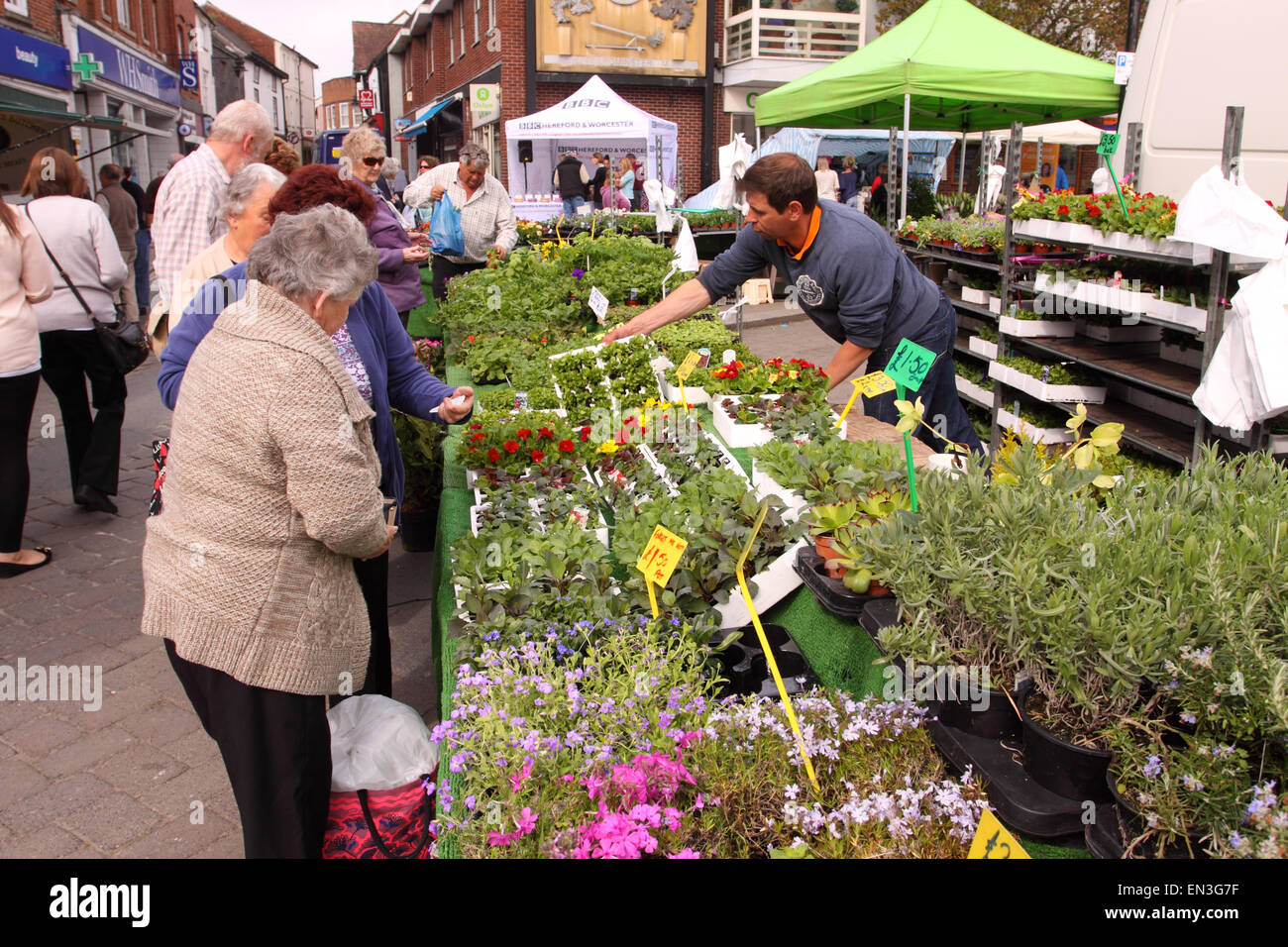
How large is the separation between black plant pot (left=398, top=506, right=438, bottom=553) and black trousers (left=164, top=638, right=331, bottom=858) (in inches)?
120

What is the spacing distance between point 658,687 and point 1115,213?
171 inches

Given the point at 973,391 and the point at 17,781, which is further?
the point at 973,391

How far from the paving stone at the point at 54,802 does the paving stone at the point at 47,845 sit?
42 millimetres

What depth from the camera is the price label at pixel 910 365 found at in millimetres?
3068

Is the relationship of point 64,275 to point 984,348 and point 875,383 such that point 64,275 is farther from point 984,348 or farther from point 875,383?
point 984,348

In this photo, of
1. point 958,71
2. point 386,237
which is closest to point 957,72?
point 958,71

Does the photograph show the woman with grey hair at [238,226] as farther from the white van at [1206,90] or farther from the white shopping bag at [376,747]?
the white van at [1206,90]

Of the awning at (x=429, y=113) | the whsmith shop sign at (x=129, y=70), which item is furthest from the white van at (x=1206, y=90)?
the awning at (x=429, y=113)

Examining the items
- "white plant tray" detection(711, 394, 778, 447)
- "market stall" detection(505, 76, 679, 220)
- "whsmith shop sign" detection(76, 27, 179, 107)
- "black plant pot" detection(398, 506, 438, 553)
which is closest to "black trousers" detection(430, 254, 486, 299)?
"black plant pot" detection(398, 506, 438, 553)

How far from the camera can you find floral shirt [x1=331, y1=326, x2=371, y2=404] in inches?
114

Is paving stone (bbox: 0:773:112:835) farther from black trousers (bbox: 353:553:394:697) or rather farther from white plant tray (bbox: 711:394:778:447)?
white plant tray (bbox: 711:394:778:447)

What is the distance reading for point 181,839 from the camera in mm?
3080

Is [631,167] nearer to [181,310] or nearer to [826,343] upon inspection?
[826,343]

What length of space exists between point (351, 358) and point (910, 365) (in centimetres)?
177
